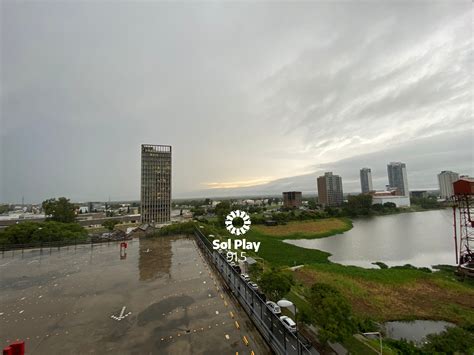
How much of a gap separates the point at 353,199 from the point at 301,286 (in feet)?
224

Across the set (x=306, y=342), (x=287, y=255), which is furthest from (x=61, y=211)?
(x=306, y=342)

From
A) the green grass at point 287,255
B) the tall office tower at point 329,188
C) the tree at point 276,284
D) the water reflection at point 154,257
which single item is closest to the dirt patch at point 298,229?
the green grass at point 287,255

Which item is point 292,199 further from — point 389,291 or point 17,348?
point 17,348

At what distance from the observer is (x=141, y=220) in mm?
54312

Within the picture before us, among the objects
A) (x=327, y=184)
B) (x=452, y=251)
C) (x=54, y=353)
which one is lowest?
(x=452, y=251)

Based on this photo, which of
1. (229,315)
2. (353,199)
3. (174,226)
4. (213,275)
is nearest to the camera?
(229,315)

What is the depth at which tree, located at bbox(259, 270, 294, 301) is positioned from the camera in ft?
37.2

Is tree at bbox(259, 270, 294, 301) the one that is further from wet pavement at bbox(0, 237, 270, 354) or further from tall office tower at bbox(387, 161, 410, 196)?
tall office tower at bbox(387, 161, 410, 196)

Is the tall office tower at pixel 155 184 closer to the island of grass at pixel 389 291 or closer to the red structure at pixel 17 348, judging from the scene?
the island of grass at pixel 389 291

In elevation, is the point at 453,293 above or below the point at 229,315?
below

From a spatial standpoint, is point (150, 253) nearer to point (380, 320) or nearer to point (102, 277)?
point (102, 277)

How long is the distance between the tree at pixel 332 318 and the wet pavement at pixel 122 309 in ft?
7.34

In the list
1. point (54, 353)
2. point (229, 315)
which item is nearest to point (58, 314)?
point (54, 353)

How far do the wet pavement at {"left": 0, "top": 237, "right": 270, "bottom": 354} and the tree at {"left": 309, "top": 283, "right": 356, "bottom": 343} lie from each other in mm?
2236
